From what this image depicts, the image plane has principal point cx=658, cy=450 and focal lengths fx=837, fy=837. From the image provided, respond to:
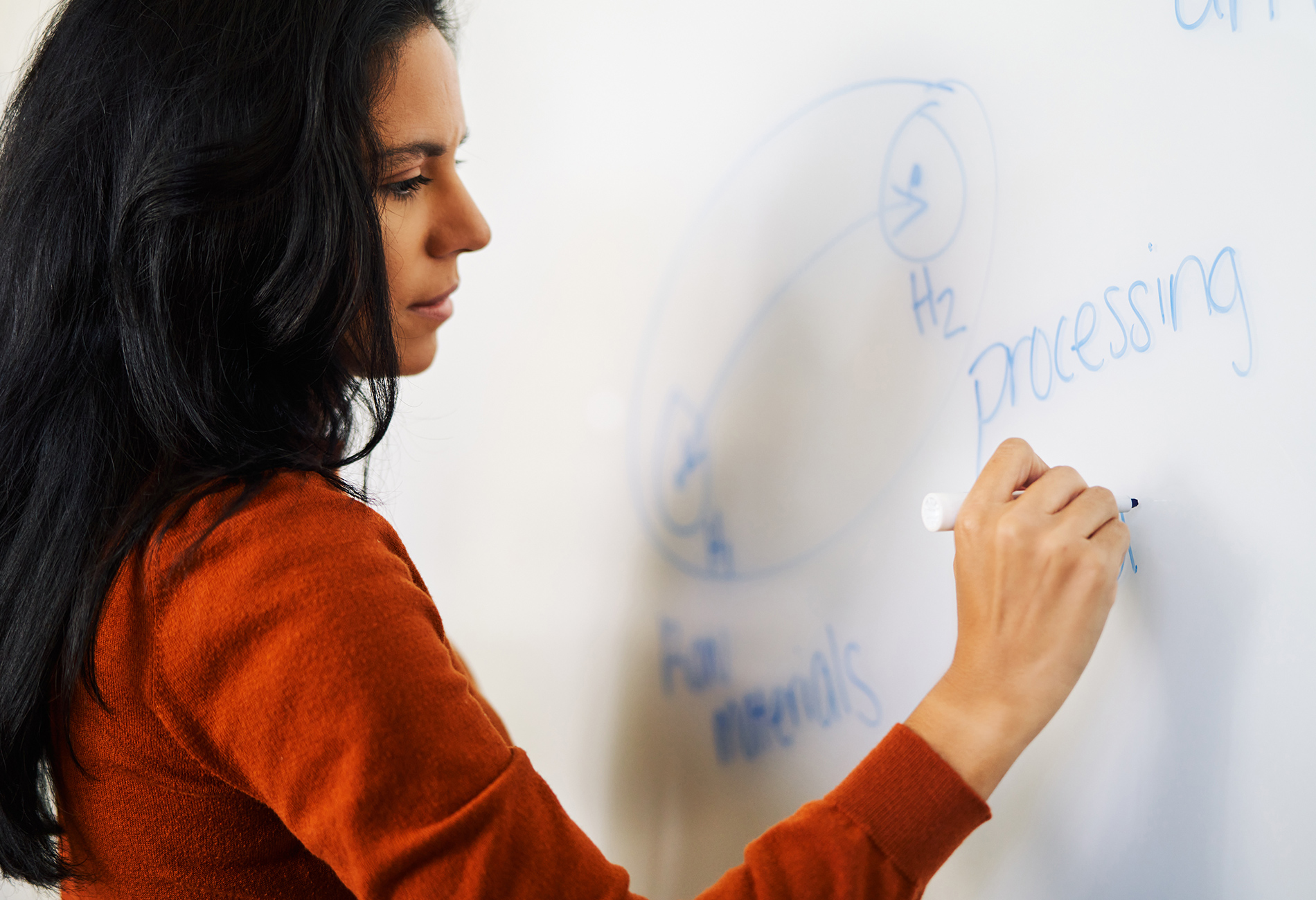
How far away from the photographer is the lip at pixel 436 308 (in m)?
0.50

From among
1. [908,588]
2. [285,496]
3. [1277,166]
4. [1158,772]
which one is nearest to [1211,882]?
[1158,772]

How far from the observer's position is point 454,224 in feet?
1.59

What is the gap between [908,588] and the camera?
1.61 ft

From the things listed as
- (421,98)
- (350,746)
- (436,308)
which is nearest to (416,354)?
(436,308)

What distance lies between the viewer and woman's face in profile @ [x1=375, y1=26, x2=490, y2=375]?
1.41 feet

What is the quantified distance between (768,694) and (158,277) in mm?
425

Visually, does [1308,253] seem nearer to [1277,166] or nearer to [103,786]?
[1277,166]

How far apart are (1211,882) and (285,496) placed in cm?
45

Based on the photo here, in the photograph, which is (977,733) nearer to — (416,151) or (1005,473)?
(1005,473)

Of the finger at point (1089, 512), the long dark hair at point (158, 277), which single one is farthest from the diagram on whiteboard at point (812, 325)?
the long dark hair at point (158, 277)

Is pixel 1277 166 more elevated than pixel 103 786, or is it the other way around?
pixel 1277 166

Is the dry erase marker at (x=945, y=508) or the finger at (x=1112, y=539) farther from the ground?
the finger at (x=1112, y=539)

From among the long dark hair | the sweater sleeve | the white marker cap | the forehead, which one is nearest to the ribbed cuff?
the sweater sleeve

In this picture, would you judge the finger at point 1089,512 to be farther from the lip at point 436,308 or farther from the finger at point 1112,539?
the lip at point 436,308
